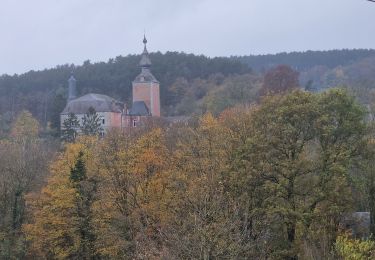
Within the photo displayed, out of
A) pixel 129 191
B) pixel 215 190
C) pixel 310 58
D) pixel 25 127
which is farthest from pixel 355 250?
pixel 310 58

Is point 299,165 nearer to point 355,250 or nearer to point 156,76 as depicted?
point 355,250

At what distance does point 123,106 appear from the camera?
293 ft

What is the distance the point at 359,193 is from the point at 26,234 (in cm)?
1741

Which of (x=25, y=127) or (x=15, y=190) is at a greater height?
(x=25, y=127)

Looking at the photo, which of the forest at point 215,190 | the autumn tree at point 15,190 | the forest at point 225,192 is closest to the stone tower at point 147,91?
the forest at point 215,190

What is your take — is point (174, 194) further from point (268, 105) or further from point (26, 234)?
point (26, 234)

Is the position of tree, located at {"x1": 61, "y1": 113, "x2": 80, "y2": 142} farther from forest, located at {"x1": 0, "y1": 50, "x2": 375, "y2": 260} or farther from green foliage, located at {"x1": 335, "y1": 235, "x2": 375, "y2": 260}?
green foliage, located at {"x1": 335, "y1": 235, "x2": 375, "y2": 260}

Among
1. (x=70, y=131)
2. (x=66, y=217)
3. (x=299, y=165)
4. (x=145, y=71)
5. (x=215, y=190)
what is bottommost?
(x=66, y=217)

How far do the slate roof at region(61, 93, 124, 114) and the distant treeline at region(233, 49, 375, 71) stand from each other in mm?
53265

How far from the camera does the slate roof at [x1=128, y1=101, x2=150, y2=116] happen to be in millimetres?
89438

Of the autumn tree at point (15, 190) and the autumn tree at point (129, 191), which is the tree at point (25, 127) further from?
the autumn tree at point (129, 191)

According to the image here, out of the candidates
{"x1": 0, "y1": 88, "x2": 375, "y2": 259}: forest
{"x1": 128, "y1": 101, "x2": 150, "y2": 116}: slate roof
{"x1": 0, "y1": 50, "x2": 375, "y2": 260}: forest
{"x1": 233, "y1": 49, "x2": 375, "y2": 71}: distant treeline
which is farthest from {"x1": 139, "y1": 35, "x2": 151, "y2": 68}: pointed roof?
{"x1": 0, "y1": 88, "x2": 375, "y2": 259}: forest

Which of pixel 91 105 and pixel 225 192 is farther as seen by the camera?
pixel 91 105

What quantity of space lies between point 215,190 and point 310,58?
136 m
